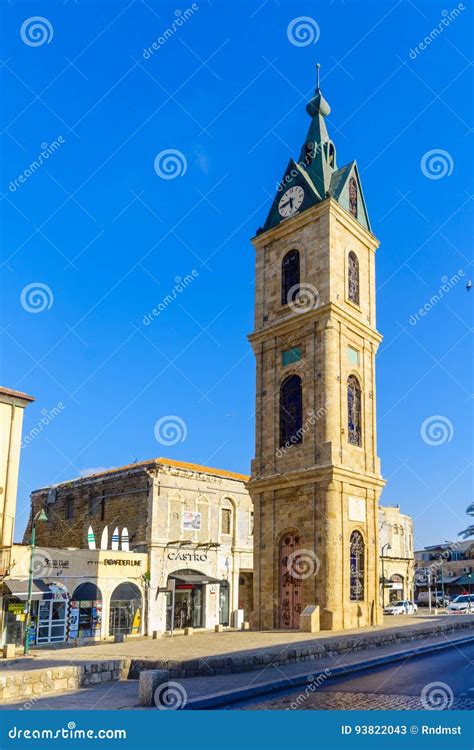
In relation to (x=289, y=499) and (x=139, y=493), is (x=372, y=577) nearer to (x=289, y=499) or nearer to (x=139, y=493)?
(x=289, y=499)

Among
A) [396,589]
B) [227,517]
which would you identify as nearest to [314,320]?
[227,517]

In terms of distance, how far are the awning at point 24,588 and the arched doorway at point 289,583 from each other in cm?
1084

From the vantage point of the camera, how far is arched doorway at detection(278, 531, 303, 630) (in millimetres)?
27172

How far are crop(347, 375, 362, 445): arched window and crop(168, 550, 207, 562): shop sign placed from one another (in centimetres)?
1504

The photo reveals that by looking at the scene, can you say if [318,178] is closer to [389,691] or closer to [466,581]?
[389,691]

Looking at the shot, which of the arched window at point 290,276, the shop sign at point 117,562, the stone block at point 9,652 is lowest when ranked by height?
the stone block at point 9,652

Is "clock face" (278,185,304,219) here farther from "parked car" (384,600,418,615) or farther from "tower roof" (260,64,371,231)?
"parked car" (384,600,418,615)

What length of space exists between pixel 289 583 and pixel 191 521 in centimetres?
1376

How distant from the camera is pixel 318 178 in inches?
1265

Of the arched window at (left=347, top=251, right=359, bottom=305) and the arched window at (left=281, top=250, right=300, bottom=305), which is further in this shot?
the arched window at (left=347, top=251, right=359, bottom=305)

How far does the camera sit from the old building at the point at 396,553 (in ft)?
200

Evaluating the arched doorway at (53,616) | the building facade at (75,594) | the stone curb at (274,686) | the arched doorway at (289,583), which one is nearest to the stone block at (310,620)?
the arched doorway at (289,583)

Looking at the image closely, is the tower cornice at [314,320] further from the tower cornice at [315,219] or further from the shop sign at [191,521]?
the shop sign at [191,521]

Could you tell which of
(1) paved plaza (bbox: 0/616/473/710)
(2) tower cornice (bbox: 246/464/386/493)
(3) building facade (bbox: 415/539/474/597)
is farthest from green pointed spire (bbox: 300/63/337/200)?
(3) building facade (bbox: 415/539/474/597)
